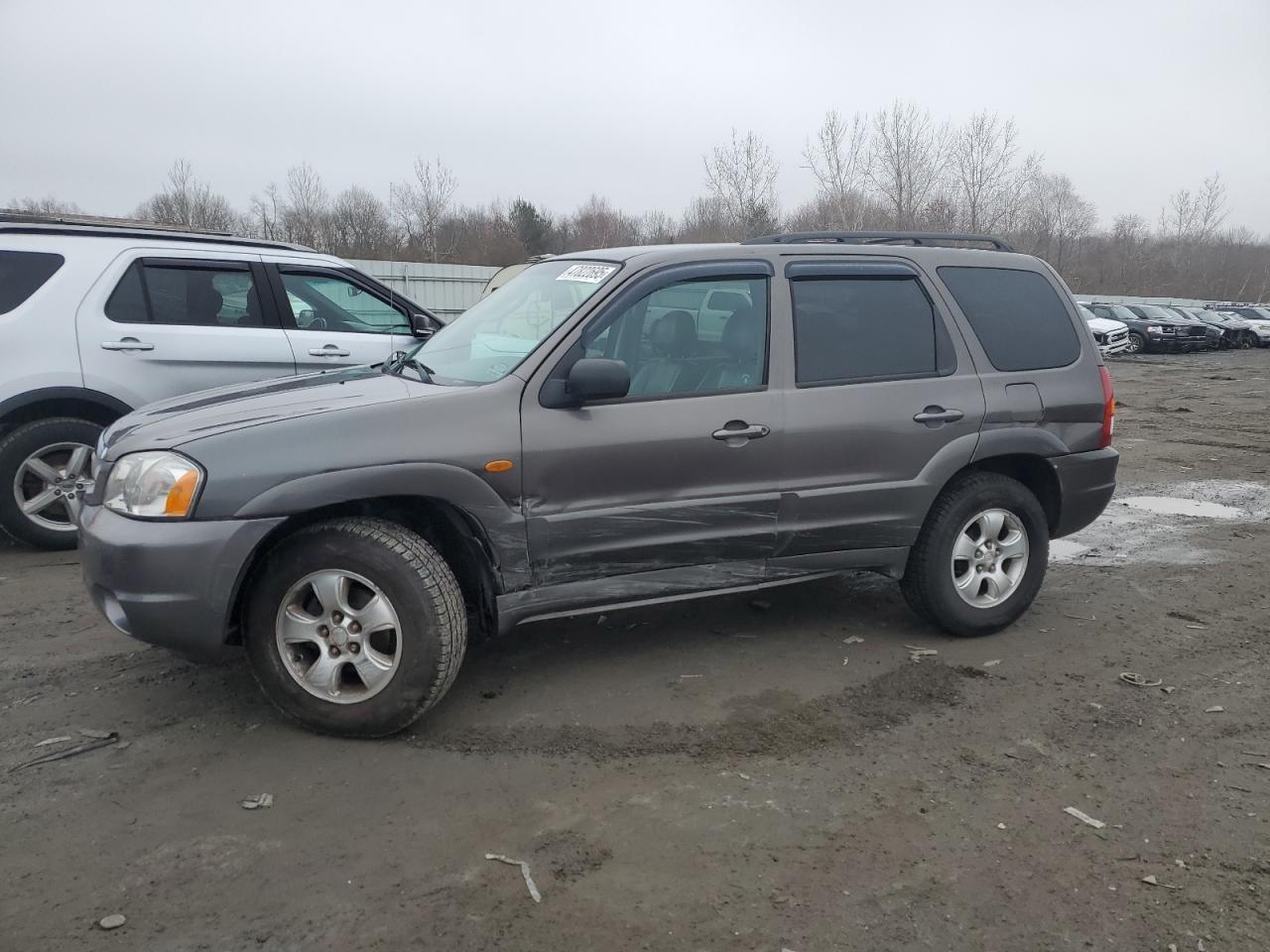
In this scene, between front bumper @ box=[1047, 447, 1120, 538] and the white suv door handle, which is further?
the white suv door handle

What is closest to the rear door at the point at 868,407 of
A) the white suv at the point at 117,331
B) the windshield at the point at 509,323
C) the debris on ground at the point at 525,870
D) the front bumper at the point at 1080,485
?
the front bumper at the point at 1080,485

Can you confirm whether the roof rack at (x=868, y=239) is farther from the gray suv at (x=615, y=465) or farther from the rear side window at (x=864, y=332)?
the rear side window at (x=864, y=332)

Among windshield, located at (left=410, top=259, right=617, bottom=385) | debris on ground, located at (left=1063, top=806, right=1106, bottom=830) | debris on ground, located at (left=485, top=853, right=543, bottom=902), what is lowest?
debris on ground, located at (left=1063, top=806, right=1106, bottom=830)

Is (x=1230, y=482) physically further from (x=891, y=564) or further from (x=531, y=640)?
(x=531, y=640)

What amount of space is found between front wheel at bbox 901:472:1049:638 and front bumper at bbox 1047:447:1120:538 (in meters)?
0.20

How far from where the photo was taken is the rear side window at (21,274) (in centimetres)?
584

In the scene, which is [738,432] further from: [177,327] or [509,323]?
[177,327]

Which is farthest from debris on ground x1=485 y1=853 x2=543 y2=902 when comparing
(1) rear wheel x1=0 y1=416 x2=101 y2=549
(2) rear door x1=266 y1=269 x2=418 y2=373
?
(2) rear door x1=266 y1=269 x2=418 y2=373

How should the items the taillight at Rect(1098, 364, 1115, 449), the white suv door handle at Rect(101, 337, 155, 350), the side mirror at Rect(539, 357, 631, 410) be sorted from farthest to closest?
the white suv door handle at Rect(101, 337, 155, 350) < the taillight at Rect(1098, 364, 1115, 449) < the side mirror at Rect(539, 357, 631, 410)

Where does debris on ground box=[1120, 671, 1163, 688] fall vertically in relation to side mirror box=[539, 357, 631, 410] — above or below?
below

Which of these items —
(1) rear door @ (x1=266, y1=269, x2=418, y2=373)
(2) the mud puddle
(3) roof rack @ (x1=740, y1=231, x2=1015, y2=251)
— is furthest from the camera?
(1) rear door @ (x1=266, y1=269, x2=418, y2=373)

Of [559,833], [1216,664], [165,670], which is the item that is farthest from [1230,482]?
[165,670]

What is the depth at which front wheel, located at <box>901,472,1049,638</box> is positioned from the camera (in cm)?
455

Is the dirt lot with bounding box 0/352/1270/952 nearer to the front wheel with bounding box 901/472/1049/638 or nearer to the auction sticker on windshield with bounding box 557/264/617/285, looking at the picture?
the front wheel with bounding box 901/472/1049/638
